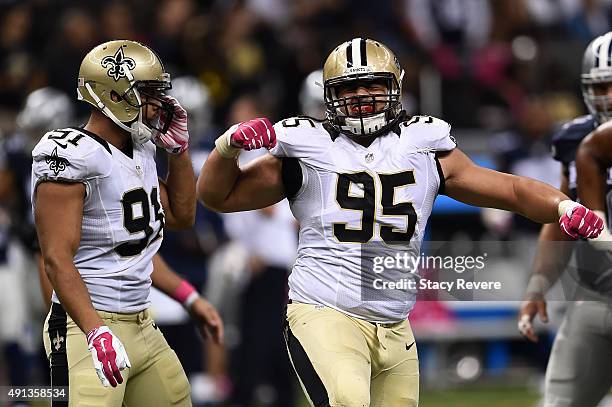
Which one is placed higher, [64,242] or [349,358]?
[64,242]

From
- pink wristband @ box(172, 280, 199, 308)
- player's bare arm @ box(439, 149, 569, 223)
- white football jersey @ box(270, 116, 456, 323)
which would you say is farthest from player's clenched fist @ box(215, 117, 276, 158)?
pink wristband @ box(172, 280, 199, 308)

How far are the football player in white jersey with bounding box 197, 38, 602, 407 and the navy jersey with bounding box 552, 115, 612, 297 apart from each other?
512mm

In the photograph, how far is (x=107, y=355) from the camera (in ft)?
13.6

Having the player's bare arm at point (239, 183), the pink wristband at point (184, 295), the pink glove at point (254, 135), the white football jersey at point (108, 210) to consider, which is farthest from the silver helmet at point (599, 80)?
the white football jersey at point (108, 210)

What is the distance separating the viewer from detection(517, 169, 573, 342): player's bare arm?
17.3 feet

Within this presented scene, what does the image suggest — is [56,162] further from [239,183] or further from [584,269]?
[584,269]

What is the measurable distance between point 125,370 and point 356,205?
1.01 meters

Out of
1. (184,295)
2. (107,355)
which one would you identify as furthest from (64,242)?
(184,295)

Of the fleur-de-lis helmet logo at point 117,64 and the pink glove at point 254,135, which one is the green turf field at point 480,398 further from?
the fleur-de-lis helmet logo at point 117,64

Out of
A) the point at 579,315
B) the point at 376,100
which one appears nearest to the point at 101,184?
the point at 376,100

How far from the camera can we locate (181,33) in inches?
408

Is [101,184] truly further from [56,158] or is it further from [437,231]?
[437,231]

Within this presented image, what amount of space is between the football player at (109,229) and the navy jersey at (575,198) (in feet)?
5.49

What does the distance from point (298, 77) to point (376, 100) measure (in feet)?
18.5
